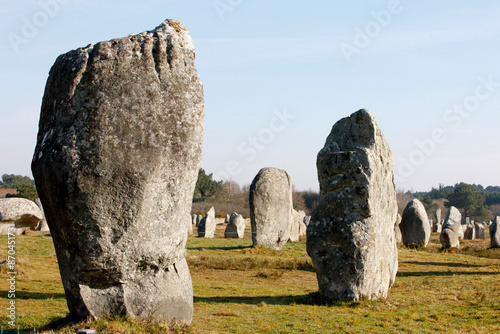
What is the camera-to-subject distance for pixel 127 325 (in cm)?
591

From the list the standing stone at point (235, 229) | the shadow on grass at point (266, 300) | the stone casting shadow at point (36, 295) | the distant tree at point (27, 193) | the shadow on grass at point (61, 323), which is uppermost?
the distant tree at point (27, 193)

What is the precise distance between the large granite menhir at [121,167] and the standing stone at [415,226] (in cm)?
1973

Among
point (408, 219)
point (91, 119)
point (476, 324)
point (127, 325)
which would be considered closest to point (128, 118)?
point (91, 119)

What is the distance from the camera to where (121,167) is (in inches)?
233

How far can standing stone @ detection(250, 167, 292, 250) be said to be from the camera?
20.2 meters

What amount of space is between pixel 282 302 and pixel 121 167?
4.89 m

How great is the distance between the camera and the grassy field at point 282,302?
7312 mm

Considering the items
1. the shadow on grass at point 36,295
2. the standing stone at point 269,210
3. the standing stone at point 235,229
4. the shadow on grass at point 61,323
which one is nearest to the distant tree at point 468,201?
the standing stone at point 235,229

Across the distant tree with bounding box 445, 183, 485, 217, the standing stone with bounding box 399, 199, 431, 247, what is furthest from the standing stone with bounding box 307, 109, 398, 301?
the distant tree with bounding box 445, 183, 485, 217

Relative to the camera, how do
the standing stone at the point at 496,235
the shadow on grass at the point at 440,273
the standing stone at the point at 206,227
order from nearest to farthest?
the shadow on grass at the point at 440,273
the standing stone at the point at 496,235
the standing stone at the point at 206,227

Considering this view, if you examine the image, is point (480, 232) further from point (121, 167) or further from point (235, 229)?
point (121, 167)

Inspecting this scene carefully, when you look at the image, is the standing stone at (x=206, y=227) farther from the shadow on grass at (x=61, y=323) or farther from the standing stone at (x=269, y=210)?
the shadow on grass at (x=61, y=323)

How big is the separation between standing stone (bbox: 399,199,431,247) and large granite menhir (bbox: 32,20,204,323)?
19729mm

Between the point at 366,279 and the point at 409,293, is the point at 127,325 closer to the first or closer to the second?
the point at 366,279
